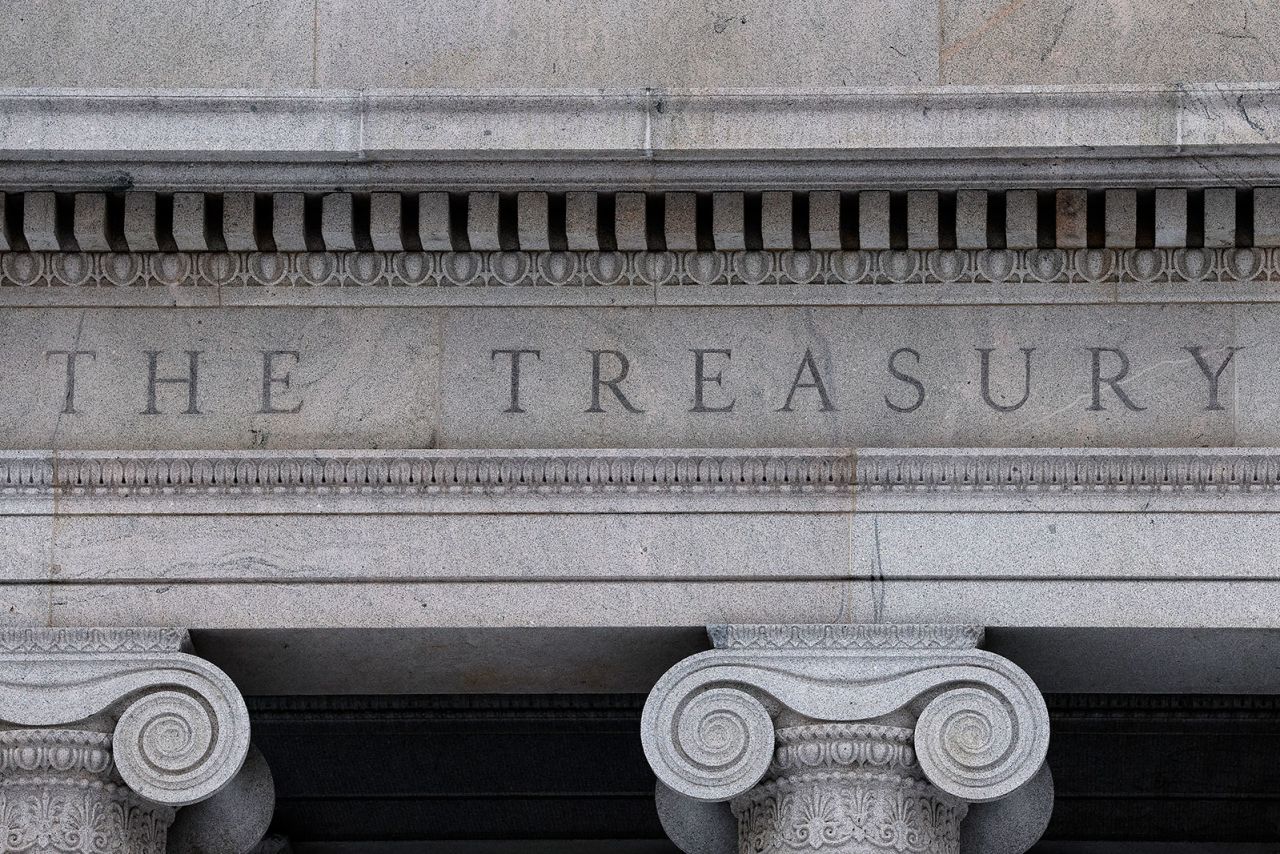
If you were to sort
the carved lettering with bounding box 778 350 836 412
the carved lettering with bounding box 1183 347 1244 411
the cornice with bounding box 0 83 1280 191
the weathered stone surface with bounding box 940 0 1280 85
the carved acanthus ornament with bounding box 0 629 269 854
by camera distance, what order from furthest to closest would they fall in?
the weathered stone surface with bounding box 940 0 1280 85 < the carved lettering with bounding box 778 350 836 412 < the carved lettering with bounding box 1183 347 1244 411 < the cornice with bounding box 0 83 1280 191 < the carved acanthus ornament with bounding box 0 629 269 854

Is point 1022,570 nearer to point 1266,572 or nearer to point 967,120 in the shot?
point 1266,572

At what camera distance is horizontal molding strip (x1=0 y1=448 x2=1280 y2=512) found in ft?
49.7

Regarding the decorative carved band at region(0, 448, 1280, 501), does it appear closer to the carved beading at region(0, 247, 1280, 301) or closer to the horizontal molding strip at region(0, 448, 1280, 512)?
the horizontal molding strip at region(0, 448, 1280, 512)

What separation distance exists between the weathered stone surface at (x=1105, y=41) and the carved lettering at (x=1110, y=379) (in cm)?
156

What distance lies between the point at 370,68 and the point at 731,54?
80.6 inches

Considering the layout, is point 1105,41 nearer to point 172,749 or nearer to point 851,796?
point 851,796

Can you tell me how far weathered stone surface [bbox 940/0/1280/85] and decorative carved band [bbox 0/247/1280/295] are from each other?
1.05 metres

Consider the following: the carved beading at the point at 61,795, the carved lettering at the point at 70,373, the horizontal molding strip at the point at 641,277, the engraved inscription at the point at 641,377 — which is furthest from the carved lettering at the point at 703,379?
the carved beading at the point at 61,795

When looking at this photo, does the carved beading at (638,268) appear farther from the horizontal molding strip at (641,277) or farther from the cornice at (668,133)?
the cornice at (668,133)

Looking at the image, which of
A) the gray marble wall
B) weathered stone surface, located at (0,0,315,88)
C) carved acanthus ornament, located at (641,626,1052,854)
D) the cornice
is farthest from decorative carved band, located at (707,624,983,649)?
weathered stone surface, located at (0,0,315,88)

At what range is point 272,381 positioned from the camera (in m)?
15.7

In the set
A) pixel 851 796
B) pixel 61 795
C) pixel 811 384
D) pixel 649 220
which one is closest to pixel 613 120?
pixel 649 220

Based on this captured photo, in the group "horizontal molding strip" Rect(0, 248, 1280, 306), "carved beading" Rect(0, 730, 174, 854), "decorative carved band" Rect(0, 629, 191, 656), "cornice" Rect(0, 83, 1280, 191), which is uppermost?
"cornice" Rect(0, 83, 1280, 191)

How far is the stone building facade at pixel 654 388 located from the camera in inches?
589
